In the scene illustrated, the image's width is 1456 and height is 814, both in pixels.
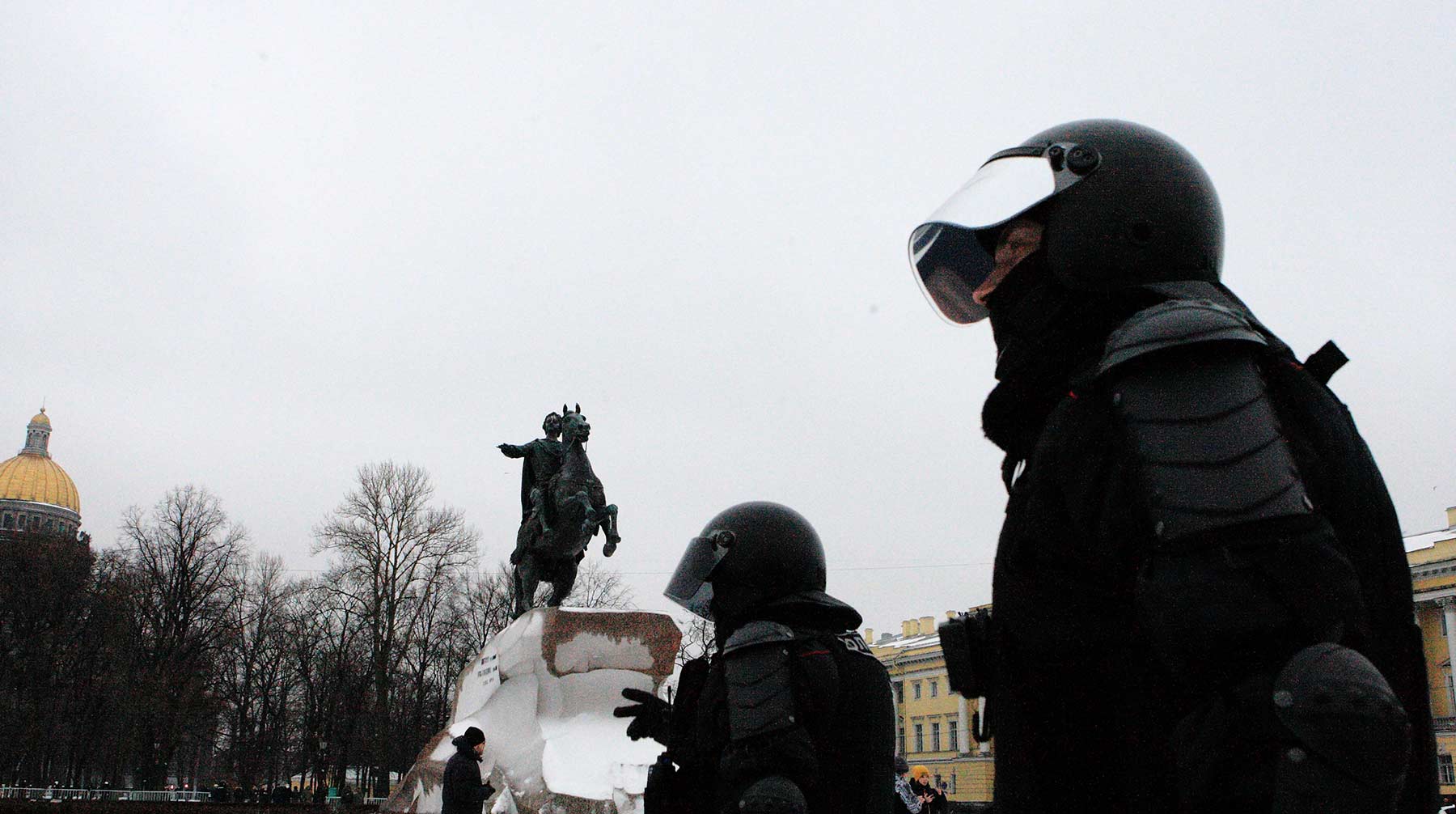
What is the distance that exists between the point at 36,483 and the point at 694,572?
10590 cm

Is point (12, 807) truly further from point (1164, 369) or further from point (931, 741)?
point (931, 741)

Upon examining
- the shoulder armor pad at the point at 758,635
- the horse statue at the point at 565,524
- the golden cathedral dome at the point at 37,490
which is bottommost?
the shoulder armor pad at the point at 758,635

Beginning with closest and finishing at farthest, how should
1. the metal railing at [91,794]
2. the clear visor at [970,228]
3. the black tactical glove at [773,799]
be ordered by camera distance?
the clear visor at [970,228] < the black tactical glove at [773,799] < the metal railing at [91,794]

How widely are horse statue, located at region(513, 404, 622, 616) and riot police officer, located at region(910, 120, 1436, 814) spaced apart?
12.5m

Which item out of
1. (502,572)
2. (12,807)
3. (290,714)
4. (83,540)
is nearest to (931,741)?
(502,572)

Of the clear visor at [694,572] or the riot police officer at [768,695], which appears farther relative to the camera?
the clear visor at [694,572]

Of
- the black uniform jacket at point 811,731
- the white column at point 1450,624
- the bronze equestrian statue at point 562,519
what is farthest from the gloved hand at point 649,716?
the white column at point 1450,624

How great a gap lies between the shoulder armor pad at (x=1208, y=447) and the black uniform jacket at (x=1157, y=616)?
0.01m

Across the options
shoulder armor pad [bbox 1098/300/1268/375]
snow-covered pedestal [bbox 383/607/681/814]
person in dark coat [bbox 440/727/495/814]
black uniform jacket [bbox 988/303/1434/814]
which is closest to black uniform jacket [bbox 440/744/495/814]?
person in dark coat [bbox 440/727/495/814]

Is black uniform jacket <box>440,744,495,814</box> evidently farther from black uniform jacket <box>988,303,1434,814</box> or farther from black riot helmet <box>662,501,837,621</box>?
black uniform jacket <box>988,303,1434,814</box>

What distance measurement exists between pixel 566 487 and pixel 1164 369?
13427 millimetres

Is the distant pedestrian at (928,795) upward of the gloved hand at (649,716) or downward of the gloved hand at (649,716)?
downward

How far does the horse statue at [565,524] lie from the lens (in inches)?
572

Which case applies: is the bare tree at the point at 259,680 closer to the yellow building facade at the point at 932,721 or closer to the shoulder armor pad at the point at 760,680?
the yellow building facade at the point at 932,721
